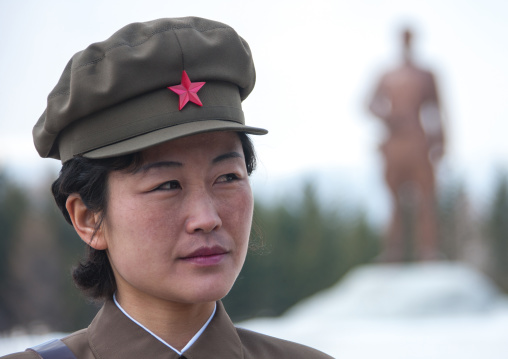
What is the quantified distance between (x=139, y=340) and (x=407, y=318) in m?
7.71

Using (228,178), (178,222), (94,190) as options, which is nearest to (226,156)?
(228,178)

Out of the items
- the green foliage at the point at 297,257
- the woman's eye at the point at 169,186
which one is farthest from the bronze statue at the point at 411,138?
the woman's eye at the point at 169,186

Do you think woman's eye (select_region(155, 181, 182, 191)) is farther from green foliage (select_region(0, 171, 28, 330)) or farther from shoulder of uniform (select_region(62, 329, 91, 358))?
green foliage (select_region(0, 171, 28, 330))

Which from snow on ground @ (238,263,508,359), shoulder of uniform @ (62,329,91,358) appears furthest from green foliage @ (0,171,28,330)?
shoulder of uniform @ (62,329,91,358)

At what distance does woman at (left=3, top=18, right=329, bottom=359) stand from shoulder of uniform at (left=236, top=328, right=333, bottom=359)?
7 cm

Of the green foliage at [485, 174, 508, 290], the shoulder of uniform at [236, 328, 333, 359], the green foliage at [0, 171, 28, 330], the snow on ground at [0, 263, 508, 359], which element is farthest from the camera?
the green foliage at [485, 174, 508, 290]

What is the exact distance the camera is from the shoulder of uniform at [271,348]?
1.45 meters

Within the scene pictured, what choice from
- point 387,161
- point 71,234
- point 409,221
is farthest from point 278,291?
point 387,161

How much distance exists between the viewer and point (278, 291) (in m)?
17.6

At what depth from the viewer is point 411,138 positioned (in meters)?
9.10

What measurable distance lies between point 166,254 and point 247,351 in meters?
0.32

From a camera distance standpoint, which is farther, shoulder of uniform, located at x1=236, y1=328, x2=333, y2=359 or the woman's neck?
shoulder of uniform, located at x1=236, y1=328, x2=333, y2=359

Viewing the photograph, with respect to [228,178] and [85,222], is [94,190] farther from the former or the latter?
[228,178]

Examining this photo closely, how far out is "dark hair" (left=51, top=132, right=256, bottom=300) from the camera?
4.25 feet
